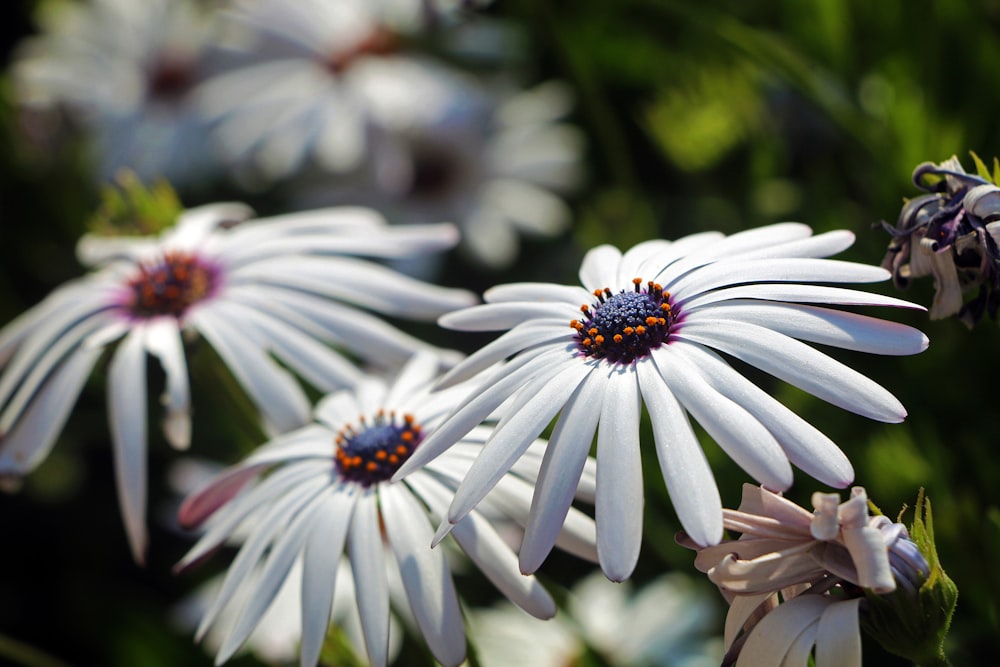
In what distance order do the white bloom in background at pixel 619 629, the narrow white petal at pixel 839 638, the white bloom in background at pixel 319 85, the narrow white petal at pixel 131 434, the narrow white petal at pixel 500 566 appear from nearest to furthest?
the narrow white petal at pixel 839 638 → the narrow white petal at pixel 500 566 → the narrow white petal at pixel 131 434 → the white bloom in background at pixel 619 629 → the white bloom in background at pixel 319 85

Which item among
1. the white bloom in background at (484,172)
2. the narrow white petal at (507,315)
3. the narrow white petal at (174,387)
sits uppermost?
the white bloom in background at (484,172)

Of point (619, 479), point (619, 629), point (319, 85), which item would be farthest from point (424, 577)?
point (319, 85)

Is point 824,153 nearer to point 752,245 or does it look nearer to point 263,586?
point 752,245

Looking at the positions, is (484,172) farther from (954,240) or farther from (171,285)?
(954,240)

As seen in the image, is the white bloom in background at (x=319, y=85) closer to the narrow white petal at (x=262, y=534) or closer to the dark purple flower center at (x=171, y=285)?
the dark purple flower center at (x=171, y=285)

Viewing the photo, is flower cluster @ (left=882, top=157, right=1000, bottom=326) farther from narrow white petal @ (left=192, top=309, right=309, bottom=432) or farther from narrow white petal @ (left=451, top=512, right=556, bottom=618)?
narrow white petal @ (left=192, top=309, right=309, bottom=432)

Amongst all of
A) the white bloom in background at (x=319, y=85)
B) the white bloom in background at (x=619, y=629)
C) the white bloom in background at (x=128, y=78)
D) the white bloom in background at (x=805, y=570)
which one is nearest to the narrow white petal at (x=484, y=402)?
the white bloom in background at (x=805, y=570)

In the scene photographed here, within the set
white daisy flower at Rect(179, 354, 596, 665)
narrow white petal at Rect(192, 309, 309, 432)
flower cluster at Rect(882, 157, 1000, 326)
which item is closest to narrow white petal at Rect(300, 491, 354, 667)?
white daisy flower at Rect(179, 354, 596, 665)
